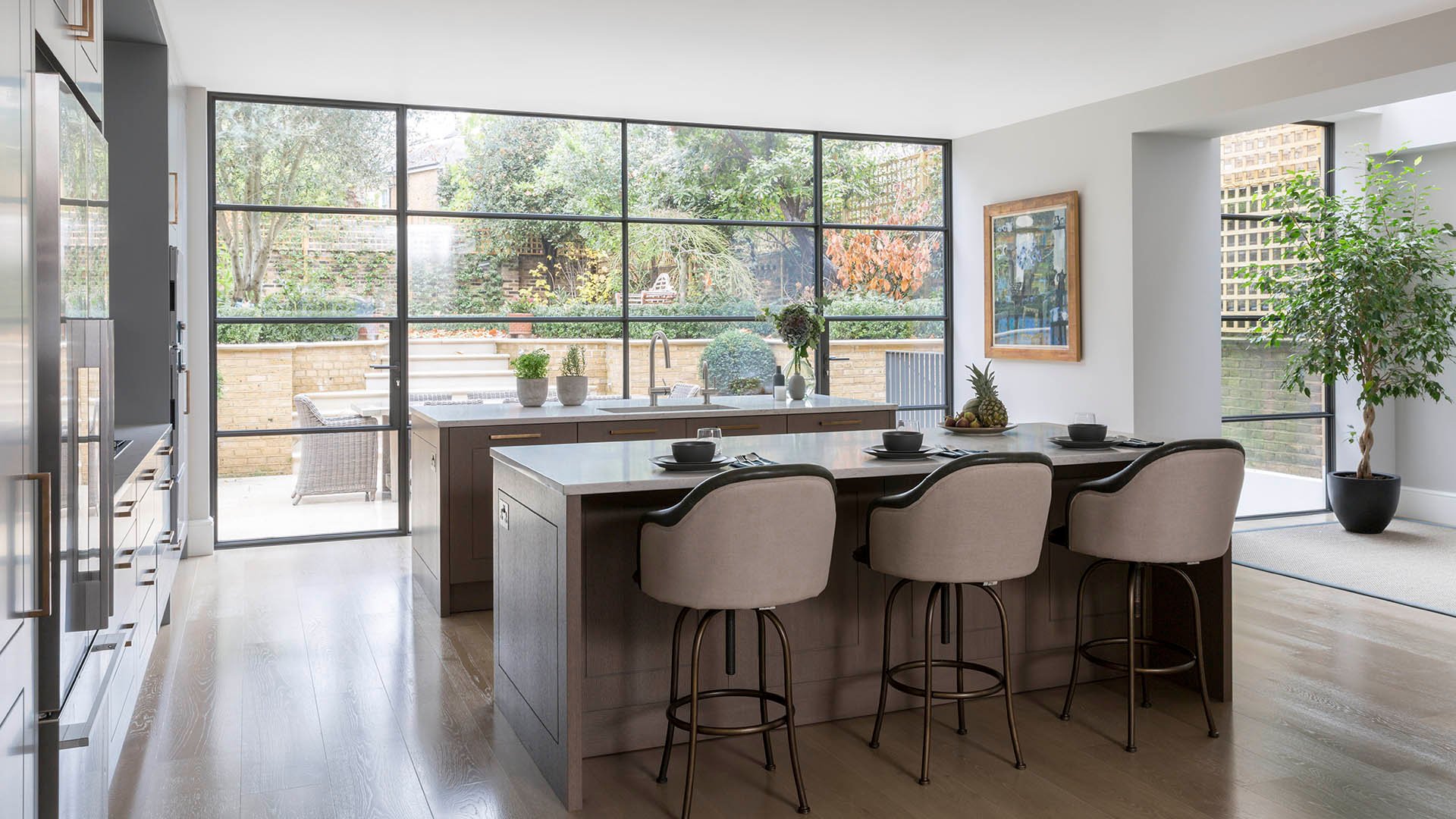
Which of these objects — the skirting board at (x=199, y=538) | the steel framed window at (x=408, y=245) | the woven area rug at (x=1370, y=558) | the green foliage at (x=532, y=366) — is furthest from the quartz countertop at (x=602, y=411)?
the woven area rug at (x=1370, y=558)

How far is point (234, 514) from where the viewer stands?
6699 millimetres

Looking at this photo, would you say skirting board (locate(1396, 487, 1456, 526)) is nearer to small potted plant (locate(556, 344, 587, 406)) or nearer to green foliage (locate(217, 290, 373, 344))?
small potted plant (locate(556, 344, 587, 406))

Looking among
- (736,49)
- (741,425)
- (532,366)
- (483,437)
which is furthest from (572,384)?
(736,49)

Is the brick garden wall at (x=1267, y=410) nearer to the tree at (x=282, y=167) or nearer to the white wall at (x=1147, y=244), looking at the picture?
the white wall at (x=1147, y=244)

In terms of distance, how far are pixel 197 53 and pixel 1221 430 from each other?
6.64 meters

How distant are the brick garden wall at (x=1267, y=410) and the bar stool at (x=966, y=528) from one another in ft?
16.6

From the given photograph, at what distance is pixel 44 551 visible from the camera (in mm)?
1790

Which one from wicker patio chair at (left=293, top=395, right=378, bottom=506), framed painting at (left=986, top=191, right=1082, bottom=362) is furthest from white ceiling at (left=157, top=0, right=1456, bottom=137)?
wicker patio chair at (left=293, top=395, right=378, bottom=506)

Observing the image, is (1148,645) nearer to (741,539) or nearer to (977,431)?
(977,431)

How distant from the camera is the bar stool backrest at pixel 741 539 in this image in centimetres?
282

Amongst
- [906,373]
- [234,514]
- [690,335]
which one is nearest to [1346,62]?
[906,373]

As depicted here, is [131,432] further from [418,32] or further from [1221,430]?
[1221,430]

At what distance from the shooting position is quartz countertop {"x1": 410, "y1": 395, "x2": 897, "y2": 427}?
5.14 meters

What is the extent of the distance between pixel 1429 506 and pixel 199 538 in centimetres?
796
